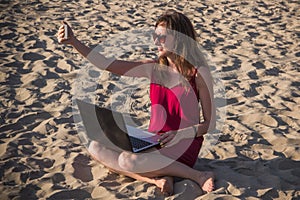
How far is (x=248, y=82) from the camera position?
14.2 ft

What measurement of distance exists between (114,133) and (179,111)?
465 mm

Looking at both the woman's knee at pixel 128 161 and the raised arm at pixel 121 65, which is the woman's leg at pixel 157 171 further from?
the raised arm at pixel 121 65

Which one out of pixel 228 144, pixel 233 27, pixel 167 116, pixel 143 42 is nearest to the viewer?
pixel 167 116

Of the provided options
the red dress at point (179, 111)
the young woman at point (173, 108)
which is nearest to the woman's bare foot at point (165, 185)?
the young woman at point (173, 108)

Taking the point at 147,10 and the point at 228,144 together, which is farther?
the point at 147,10

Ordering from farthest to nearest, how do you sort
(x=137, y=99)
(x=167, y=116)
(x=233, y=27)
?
(x=233, y=27) → (x=137, y=99) → (x=167, y=116)

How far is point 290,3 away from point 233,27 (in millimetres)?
1585

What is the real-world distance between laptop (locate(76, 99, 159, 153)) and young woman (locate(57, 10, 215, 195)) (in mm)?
58

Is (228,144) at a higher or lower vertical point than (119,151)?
lower

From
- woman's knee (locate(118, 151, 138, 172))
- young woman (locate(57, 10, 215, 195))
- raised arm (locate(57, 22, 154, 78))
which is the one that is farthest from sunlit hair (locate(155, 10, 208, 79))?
woman's knee (locate(118, 151, 138, 172))

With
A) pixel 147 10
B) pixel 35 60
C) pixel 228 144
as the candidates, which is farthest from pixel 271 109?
pixel 147 10

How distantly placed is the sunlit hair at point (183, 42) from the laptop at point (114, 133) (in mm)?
497

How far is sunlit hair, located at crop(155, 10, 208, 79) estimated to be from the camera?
257cm

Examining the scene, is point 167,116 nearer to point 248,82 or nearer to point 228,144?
point 228,144
